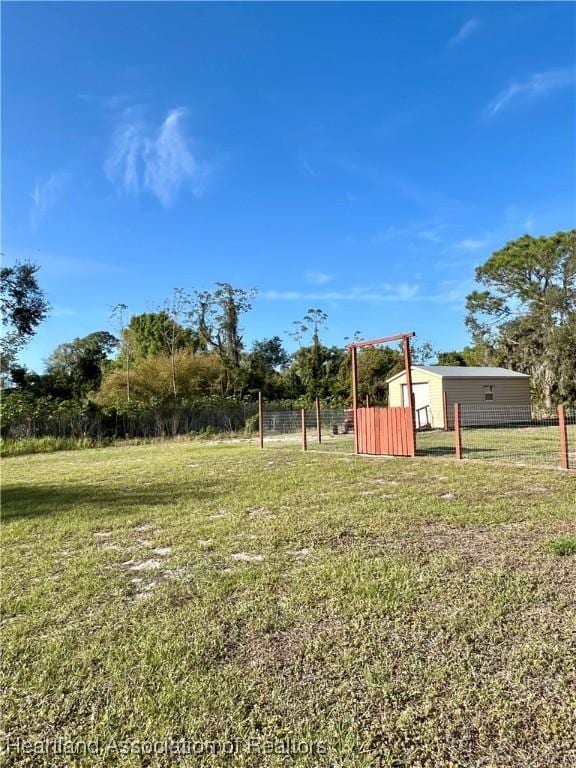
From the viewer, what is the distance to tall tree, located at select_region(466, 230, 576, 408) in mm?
19750

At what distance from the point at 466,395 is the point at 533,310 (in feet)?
29.5

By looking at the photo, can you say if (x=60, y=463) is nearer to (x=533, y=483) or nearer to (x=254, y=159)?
(x=254, y=159)

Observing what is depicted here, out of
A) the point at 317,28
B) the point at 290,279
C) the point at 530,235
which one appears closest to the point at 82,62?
the point at 317,28

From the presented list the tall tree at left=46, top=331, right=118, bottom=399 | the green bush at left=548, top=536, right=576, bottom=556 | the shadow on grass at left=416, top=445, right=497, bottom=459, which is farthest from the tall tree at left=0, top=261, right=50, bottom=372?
the green bush at left=548, top=536, right=576, bottom=556

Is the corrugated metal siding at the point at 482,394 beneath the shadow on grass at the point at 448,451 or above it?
above

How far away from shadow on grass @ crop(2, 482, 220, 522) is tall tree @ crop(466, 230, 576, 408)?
18.0m

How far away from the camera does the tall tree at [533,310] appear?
19.8 meters

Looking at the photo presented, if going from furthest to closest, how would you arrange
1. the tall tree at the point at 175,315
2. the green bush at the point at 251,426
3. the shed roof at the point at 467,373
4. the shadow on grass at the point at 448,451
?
Result: the tall tree at the point at 175,315, the shed roof at the point at 467,373, the green bush at the point at 251,426, the shadow on grass at the point at 448,451

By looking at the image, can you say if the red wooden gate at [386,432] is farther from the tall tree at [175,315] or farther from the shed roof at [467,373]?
the tall tree at [175,315]

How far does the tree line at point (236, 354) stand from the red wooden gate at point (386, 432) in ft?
30.4

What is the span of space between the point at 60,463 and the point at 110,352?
25.9 metres

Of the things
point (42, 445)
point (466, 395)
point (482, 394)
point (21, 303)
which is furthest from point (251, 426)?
point (21, 303)

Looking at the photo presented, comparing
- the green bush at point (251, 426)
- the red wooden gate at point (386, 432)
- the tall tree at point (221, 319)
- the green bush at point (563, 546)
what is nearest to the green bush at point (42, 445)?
the green bush at point (251, 426)

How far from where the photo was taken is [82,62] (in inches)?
275
